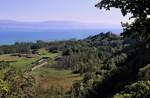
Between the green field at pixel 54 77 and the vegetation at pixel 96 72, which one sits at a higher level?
the vegetation at pixel 96 72

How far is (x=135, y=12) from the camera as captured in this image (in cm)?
1283

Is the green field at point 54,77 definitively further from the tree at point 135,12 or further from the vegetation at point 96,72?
the tree at point 135,12

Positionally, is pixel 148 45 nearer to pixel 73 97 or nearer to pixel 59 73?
pixel 73 97

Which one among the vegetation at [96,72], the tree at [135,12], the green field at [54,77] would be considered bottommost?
the green field at [54,77]

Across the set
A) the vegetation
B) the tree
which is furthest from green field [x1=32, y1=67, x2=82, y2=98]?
the tree

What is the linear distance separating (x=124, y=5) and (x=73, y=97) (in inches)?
2433

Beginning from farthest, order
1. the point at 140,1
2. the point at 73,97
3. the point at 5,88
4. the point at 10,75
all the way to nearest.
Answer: the point at 73,97 → the point at 10,75 → the point at 5,88 → the point at 140,1

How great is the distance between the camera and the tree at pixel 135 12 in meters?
12.6

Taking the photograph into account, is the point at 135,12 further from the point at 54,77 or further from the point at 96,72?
the point at 54,77

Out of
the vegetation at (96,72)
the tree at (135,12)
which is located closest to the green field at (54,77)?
the vegetation at (96,72)

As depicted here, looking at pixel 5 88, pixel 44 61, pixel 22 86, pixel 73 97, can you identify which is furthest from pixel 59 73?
pixel 5 88

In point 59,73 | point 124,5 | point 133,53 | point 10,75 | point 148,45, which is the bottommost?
point 59,73

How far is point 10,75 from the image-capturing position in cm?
3738

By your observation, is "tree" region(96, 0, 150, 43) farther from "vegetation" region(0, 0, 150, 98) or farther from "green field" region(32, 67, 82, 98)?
"green field" region(32, 67, 82, 98)
